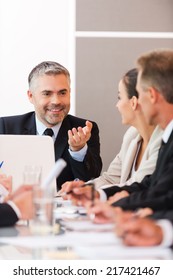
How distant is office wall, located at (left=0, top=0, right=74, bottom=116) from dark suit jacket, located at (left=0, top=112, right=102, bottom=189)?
748mm

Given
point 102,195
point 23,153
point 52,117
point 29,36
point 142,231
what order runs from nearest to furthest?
point 142,231 < point 102,195 < point 23,153 < point 52,117 < point 29,36

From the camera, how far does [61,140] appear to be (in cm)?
423

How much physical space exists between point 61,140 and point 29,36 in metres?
1.28

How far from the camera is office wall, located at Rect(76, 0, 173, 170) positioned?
201 inches

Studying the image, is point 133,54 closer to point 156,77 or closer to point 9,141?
point 9,141

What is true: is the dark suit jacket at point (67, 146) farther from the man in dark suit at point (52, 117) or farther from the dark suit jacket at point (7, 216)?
the dark suit jacket at point (7, 216)

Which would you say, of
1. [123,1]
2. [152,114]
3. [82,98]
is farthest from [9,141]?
[123,1]

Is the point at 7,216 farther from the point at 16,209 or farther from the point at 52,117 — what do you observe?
the point at 52,117

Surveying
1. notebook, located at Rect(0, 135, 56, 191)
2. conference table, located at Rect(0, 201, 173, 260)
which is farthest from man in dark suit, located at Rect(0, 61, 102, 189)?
conference table, located at Rect(0, 201, 173, 260)

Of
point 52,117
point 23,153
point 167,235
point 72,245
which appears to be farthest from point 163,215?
point 52,117

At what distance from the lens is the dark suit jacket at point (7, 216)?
2175 mm

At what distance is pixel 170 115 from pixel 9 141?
41.4 inches

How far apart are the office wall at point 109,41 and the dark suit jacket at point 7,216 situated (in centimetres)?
299

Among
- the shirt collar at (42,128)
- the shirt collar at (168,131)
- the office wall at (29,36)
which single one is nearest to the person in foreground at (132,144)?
the shirt collar at (168,131)
